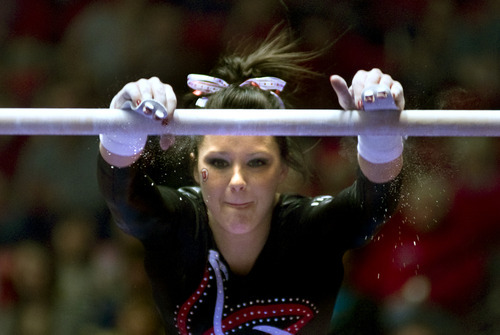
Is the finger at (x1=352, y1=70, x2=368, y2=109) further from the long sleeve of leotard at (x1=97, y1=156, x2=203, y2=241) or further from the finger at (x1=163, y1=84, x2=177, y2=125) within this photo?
the long sleeve of leotard at (x1=97, y1=156, x2=203, y2=241)

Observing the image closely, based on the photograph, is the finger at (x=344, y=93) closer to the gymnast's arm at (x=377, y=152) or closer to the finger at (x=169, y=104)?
the gymnast's arm at (x=377, y=152)

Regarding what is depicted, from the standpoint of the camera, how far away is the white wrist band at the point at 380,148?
116 centimetres

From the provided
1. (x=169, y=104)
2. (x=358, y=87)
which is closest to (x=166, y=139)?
(x=169, y=104)

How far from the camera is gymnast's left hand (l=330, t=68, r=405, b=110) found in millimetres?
1036

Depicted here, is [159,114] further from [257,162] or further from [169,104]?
[257,162]

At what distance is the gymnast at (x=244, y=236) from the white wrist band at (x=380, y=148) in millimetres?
77

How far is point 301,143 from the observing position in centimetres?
176

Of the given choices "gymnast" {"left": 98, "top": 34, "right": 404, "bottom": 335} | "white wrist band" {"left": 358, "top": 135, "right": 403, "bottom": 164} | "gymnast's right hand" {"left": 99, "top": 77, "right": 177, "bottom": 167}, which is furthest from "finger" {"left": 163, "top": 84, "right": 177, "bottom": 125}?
"white wrist band" {"left": 358, "top": 135, "right": 403, "bottom": 164}

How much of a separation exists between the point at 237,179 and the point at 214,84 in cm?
24

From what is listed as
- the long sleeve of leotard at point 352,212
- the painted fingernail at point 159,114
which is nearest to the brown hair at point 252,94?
the long sleeve of leotard at point 352,212

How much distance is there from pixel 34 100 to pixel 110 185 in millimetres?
908

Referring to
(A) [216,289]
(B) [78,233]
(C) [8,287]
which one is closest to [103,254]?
(B) [78,233]

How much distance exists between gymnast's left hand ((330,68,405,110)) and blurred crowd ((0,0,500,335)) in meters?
0.69

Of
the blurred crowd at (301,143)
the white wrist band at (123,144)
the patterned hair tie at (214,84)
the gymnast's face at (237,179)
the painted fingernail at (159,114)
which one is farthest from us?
the blurred crowd at (301,143)
